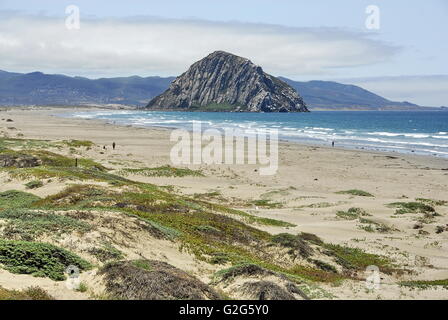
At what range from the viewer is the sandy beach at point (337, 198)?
16.1m

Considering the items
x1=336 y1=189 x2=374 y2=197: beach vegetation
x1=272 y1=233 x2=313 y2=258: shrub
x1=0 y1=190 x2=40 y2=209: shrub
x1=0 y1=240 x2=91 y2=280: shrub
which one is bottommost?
x1=336 y1=189 x2=374 y2=197: beach vegetation

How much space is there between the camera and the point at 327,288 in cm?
1559

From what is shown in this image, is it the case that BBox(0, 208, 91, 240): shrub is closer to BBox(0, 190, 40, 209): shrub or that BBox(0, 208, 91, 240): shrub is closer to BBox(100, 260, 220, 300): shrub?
BBox(100, 260, 220, 300): shrub

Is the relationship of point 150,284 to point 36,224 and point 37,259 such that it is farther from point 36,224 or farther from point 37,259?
point 36,224

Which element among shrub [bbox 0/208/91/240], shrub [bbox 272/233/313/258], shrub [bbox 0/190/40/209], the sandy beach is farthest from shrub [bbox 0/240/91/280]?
shrub [bbox 0/190/40/209]

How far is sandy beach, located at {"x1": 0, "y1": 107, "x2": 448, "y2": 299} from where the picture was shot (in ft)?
52.7

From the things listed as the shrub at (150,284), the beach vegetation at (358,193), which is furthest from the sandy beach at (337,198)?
the shrub at (150,284)

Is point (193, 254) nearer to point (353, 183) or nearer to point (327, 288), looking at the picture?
point (327, 288)

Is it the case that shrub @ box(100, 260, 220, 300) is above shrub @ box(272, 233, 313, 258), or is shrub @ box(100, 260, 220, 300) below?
above

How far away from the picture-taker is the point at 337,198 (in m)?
35.2

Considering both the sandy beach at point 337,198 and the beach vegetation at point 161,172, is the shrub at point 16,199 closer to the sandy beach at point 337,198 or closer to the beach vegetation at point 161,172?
the sandy beach at point 337,198

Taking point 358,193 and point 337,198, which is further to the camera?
point 358,193

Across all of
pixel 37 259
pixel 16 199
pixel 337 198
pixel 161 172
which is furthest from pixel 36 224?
pixel 161 172

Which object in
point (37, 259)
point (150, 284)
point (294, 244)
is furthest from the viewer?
point (294, 244)
